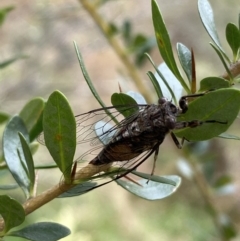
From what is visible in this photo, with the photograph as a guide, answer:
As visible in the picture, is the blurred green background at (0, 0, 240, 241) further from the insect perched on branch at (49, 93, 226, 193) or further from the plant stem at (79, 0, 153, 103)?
the insect perched on branch at (49, 93, 226, 193)

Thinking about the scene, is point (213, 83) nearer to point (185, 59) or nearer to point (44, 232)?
point (185, 59)

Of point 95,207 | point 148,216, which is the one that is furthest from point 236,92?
point 148,216

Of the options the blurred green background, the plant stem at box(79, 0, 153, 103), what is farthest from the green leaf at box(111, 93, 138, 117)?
the blurred green background

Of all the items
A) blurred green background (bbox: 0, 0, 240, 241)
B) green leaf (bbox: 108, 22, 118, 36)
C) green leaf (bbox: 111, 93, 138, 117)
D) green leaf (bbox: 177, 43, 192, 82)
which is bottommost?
blurred green background (bbox: 0, 0, 240, 241)

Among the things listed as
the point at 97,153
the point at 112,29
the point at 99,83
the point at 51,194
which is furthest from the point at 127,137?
the point at 99,83

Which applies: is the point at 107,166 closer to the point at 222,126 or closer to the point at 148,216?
the point at 222,126

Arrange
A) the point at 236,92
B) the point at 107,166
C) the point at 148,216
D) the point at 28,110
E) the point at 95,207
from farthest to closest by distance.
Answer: the point at 148,216 < the point at 95,207 < the point at 28,110 < the point at 107,166 < the point at 236,92
